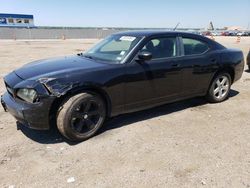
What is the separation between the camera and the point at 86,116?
13.6ft

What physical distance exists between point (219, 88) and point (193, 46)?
1264 mm

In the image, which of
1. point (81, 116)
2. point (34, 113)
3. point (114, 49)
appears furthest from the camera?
point (114, 49)

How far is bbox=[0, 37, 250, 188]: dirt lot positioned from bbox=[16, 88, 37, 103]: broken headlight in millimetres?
722

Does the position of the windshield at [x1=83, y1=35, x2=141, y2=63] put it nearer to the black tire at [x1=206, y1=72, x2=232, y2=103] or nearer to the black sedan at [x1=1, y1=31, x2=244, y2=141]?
the black sedan at [x1=1, y1=31, x2=244, y2=141]

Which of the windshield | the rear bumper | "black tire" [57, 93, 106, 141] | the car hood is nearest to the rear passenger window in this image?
the windshield

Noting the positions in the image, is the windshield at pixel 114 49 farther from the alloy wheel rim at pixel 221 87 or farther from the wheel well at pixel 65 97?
the alloy wheel rim at pixel 221 87

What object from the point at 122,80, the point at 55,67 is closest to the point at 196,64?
the point at 122,80

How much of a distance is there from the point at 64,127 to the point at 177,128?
1945mm

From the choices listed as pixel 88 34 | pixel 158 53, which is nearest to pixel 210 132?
pixel 158 53

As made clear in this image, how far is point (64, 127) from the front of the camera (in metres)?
3.91

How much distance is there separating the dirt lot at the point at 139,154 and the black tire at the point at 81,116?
0.17 metres

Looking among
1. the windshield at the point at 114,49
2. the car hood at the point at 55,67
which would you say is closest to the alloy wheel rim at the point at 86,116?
the car hood at the point at 55,67

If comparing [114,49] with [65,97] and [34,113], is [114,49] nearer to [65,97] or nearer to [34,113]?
[65,97]

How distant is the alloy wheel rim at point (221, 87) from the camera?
600 centimetres
